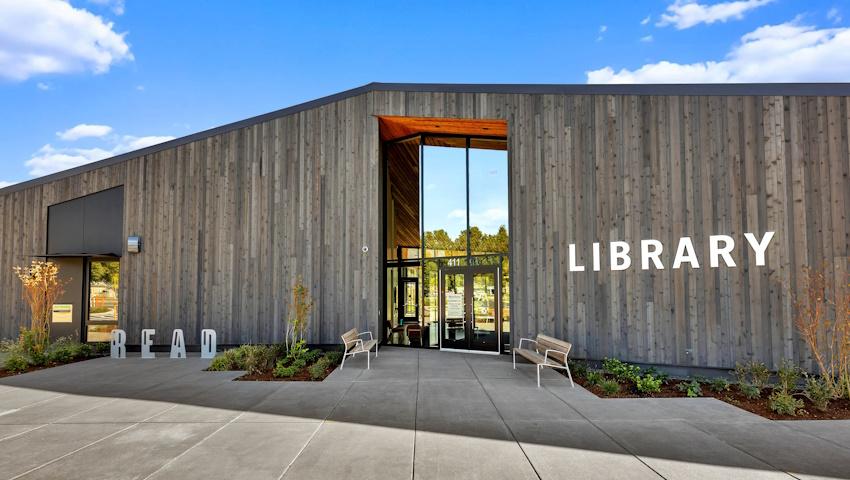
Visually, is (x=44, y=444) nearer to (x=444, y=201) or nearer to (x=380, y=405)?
(x=380, y=405)

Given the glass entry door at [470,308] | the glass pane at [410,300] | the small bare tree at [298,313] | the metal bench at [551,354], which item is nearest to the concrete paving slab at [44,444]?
the small bare tree at [298,313]

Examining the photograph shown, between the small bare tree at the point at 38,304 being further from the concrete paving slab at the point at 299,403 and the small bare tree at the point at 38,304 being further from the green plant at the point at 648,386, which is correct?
the green plant at the point at 648,386

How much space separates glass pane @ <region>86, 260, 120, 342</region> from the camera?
42.0ft

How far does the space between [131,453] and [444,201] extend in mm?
9118

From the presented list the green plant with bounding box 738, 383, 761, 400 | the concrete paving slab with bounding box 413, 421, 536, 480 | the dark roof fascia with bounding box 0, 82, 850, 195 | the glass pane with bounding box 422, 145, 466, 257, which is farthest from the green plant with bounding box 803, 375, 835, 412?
the glass pane with bounding box 422, 145, 466, 257

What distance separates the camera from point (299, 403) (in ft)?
21.1

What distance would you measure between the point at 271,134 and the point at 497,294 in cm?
749

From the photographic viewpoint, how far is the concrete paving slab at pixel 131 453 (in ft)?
12.9

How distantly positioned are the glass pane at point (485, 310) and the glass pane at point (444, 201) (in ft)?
3.37

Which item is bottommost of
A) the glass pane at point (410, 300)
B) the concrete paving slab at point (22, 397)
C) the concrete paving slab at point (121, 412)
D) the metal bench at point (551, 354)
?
the concrete paving slab at point (22, 397)

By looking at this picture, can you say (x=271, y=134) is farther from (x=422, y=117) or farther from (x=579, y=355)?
(x=579, y=355)

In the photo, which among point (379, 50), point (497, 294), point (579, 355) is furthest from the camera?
point (379, 50)

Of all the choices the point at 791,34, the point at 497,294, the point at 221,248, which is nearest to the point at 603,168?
the point at 497,294

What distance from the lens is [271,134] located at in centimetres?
1226
